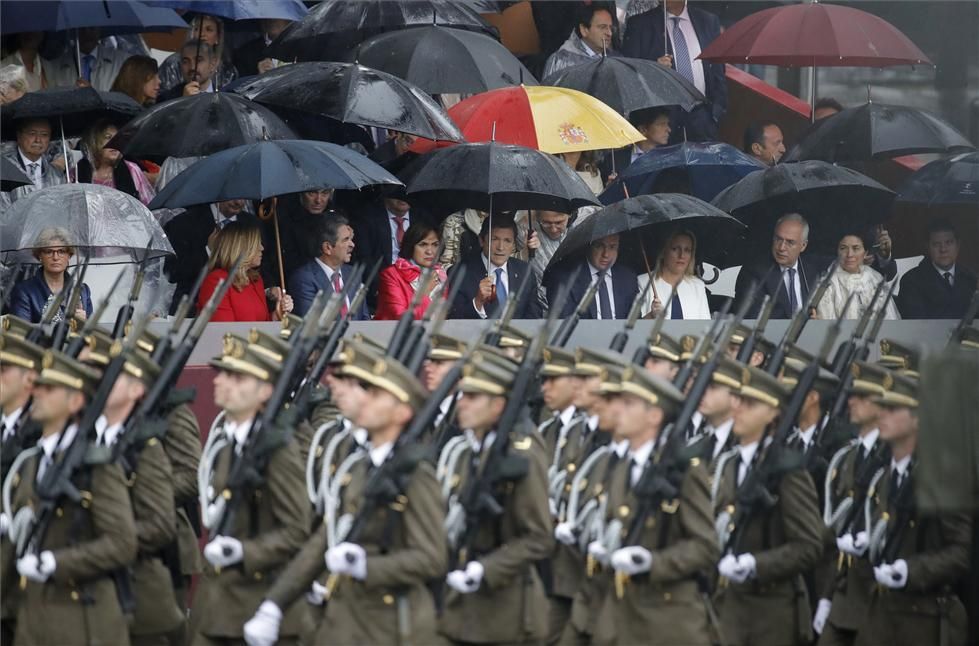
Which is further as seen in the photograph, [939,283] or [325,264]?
[939,283]

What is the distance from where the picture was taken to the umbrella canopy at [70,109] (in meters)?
13.8

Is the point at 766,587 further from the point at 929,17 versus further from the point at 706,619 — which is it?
the point at 929,17

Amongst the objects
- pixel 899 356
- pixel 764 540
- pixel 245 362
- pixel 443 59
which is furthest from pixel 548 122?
pixel 764 540

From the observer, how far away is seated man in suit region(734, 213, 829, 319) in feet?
44.8

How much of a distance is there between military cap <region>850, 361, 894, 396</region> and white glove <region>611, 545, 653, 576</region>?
171 centimetres

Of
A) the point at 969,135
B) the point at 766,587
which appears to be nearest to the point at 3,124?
the point at 766,587

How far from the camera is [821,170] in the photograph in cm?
1428

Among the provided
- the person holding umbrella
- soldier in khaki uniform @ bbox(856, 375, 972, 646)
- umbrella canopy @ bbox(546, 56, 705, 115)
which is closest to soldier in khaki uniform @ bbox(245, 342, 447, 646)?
soldier in khaki uniform @ bbox(856, 375, 972, 646)

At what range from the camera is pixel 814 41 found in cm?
1559

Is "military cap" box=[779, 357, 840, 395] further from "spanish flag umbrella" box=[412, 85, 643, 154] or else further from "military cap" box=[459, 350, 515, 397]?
"spanish flag umbrella" box=[412, 85, 643, 154]

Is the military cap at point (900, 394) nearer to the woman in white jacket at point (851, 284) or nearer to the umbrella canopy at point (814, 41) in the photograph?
the woman in white jacket at point (851, 284)

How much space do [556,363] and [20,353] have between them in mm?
2657

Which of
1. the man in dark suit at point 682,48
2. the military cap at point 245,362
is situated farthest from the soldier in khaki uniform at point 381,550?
the man in dark suit at point 682,48

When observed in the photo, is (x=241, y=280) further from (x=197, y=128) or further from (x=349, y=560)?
(x=349, y=560)
